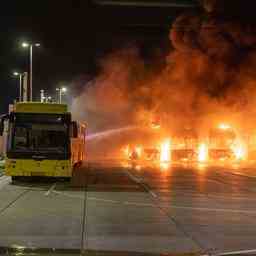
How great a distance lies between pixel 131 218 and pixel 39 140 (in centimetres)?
1235

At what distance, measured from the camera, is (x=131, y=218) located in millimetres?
15477

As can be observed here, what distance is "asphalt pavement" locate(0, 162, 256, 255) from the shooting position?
11.7 meters

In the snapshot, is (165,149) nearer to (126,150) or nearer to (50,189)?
(126,150)

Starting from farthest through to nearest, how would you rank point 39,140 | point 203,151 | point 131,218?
point 203,151 → point 39,140 → point 131,218

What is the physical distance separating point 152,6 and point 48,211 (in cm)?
2506

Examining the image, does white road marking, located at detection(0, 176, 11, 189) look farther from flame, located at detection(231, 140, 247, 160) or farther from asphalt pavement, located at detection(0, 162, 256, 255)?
flame, located at detection(231, 140, 247, 160)

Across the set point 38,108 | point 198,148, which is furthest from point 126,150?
point 38,108

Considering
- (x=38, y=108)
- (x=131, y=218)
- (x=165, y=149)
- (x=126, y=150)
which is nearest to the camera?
(x=131, y=218)

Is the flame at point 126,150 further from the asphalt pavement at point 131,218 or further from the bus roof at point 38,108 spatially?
the asphalt pavement at point 131,218

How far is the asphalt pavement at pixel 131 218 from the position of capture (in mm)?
11719

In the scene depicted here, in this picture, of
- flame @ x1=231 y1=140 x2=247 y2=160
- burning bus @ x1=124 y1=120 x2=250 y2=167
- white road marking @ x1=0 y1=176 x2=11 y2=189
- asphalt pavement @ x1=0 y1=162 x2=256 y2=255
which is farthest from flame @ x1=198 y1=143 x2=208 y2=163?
asphalt pavement @ x1=0 y1=162 x2=256 y2=255

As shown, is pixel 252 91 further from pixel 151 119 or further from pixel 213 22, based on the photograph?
pixel 151 119

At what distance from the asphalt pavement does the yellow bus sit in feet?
2.72

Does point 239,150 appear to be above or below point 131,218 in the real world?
above
